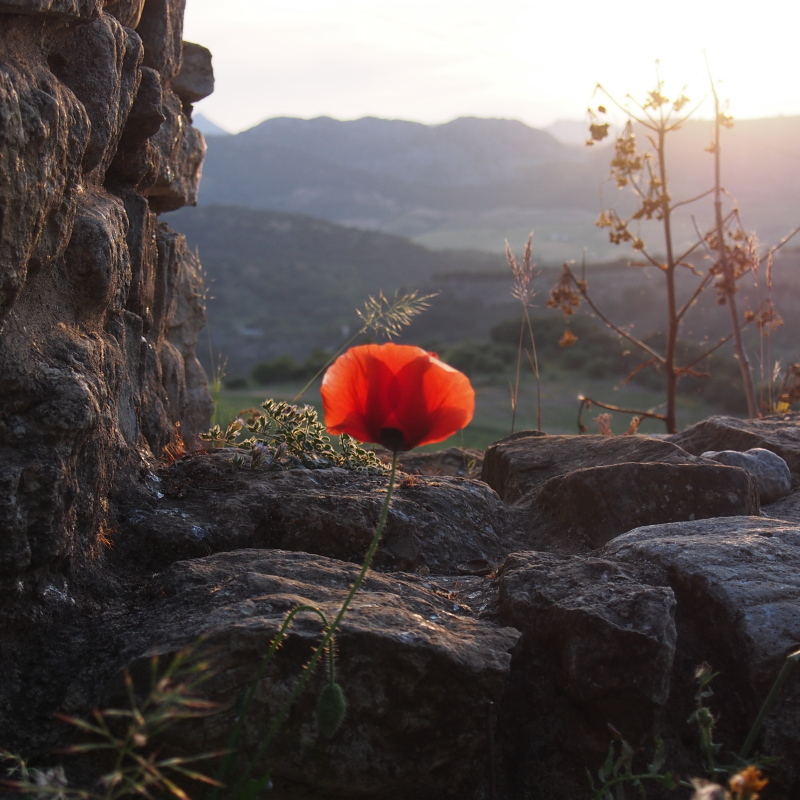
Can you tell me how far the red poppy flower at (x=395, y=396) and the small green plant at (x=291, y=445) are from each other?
1.62 meters

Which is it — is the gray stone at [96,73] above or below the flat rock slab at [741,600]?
above

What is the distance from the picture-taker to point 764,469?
354 cm

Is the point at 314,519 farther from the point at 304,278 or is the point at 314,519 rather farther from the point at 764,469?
the point at 304,278

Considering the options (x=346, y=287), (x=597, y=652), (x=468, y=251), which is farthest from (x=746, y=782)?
(x=468, y=251)

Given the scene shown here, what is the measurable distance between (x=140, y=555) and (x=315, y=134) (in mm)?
141216

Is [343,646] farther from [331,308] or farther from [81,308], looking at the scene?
[331,308]

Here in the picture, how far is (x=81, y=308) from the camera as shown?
2.43 meters

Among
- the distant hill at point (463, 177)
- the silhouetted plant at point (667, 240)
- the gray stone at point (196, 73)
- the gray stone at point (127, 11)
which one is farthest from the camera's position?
the distant hill at point (463, 177)

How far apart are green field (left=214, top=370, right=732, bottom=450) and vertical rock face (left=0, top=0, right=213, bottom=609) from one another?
12.2ft

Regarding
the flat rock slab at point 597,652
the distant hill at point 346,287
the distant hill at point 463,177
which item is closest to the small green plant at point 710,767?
the flat rock slab at point 597,652

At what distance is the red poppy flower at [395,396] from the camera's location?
1569 mm

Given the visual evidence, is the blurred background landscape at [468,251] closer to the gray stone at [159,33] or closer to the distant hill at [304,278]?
the distant hill at [304,278]

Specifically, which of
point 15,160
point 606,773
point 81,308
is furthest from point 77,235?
point 606,773

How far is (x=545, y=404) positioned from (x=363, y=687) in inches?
385
